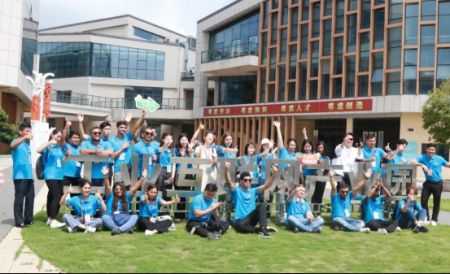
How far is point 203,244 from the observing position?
721cm

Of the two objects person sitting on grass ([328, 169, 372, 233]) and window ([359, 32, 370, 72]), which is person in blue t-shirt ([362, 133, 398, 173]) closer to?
person sitting on grass ([328, 169, 372, 233])

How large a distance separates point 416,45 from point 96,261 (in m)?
25.5

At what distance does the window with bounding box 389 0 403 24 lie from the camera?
92.5 feet

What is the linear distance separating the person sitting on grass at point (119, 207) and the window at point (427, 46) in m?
23.0

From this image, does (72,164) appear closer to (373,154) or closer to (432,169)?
(373,154)

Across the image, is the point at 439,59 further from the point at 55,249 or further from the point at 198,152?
the point at 55,249

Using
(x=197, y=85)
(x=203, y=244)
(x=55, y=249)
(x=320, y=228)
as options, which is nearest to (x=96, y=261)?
(x=55, y=249)

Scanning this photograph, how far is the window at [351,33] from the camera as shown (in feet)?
100

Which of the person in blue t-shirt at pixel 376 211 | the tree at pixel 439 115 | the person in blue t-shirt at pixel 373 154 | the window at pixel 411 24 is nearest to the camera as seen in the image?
the person in blue t-shirt at pixel 376 211

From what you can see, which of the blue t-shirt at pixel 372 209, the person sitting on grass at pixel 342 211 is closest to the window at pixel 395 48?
the blue t-shirt at pixel 372 209

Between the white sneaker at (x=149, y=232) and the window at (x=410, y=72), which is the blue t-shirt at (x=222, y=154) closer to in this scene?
the white sneaker at (x=149, y=232)

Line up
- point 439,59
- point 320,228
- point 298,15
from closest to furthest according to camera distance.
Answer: point 320,228, point 439,59, point 298,15

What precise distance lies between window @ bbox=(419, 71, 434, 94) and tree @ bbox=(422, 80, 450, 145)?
6227mm

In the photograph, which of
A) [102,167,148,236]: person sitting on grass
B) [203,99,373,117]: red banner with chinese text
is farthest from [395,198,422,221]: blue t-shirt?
[203,99,373,117]: red banner with chinese text
